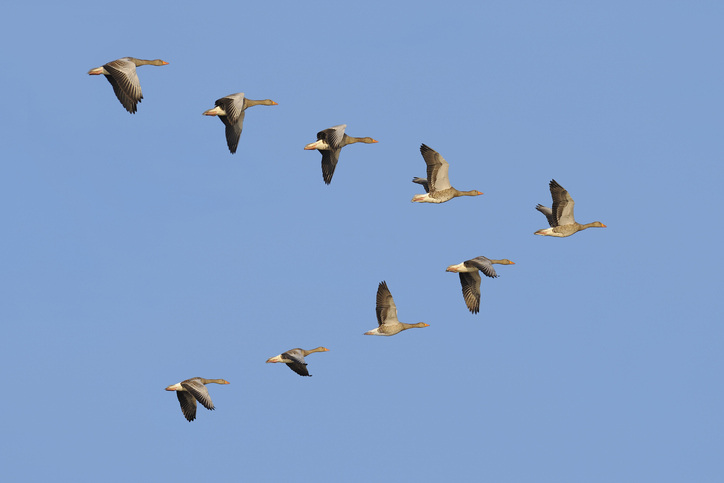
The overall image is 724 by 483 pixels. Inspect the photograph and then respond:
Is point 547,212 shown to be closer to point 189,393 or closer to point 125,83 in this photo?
point 189,393

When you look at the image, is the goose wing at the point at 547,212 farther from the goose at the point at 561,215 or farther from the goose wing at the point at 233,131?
the goose wing at the point at 233,131

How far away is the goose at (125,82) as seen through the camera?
130ft

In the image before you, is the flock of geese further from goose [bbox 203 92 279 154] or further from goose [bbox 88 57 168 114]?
goose [bbox 88 57 168 114]

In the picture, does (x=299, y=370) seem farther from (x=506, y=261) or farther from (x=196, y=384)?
(x=506, y=261)

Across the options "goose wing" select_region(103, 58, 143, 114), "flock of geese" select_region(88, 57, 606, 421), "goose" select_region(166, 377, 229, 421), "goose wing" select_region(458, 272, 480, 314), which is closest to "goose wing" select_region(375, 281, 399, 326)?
"flock of geese" select_region(88, 57, 606, 421)

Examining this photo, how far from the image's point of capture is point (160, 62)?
1838 inches

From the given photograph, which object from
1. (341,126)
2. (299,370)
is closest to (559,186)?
(341,126)

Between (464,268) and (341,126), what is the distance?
698cm

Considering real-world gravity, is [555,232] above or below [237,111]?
below

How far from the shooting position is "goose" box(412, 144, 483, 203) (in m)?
47.0

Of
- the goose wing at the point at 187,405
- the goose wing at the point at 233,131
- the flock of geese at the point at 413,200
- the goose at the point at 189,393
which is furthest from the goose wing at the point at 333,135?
the goose wing at the point at 187,405

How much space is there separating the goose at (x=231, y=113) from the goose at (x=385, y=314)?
763 cm

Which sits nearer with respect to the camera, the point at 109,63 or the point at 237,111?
the point at 109,63

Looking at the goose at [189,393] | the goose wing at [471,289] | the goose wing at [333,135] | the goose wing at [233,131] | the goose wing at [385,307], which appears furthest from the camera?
the goose wing at [471,289]
